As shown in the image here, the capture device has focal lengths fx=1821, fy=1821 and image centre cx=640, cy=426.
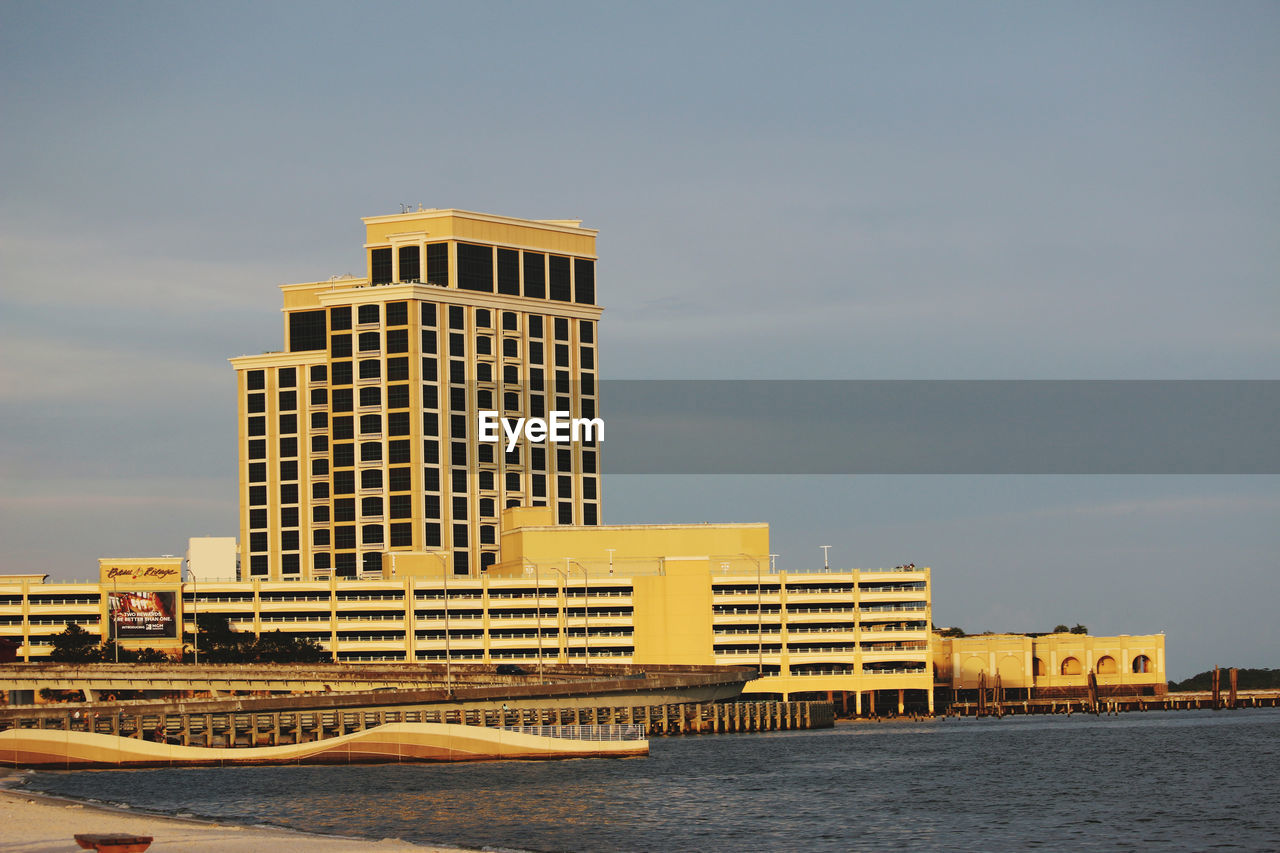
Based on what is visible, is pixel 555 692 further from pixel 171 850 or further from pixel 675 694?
pixel 171 850

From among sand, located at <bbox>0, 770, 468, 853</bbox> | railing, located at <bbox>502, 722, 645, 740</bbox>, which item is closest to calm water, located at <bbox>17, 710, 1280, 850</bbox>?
railing, located at <bbox>502, 722, 645, 740</bbox>

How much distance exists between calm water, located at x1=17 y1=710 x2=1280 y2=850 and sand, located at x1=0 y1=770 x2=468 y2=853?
5.79m

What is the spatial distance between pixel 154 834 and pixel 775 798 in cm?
4337

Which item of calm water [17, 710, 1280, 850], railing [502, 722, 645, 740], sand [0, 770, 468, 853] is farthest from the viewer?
railing [502, 722, 645, 740]

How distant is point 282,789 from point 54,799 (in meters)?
18.5

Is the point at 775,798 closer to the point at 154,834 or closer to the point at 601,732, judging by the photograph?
the point at 154,834

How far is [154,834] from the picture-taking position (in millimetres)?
81938

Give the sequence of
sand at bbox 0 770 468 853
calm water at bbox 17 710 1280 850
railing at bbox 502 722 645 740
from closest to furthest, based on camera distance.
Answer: sand at bbox 0 770 468 853 → calm water at bbox 17 710 1280 850 → railing at bbox 502 722 645 740

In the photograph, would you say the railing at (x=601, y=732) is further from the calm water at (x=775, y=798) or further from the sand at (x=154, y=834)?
the sand at (x=154, y=834)

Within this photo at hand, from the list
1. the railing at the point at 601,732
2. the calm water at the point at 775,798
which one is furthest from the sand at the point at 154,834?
the railing at the point at 601,732

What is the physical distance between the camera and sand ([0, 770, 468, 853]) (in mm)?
76125

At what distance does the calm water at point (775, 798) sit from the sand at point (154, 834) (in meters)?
5.79

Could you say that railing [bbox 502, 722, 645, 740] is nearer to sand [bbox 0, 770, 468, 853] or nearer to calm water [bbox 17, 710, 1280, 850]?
calm water [bbox 17, 710, 1280, 850]

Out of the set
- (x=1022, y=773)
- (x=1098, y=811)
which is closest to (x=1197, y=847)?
(x=1098, y=811)
